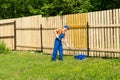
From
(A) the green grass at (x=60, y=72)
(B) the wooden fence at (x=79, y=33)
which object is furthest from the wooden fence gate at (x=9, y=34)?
(A) the green grass at (x=60, y=72)

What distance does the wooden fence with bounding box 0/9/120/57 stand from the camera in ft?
55.1

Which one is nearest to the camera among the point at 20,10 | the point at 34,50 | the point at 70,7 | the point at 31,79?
the point at 31,79

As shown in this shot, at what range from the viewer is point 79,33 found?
18766 mm

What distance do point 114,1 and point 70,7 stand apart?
11.6 feet

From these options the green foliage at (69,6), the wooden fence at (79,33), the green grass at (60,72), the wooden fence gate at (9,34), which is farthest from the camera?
the green foliage at (69,6)

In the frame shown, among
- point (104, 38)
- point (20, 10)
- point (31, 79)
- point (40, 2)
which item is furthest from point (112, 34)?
point (20, 10)

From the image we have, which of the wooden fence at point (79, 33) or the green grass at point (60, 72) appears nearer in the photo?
the green grass at point (60, 72)

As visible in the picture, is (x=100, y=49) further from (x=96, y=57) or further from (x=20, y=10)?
(x=20, y=10)

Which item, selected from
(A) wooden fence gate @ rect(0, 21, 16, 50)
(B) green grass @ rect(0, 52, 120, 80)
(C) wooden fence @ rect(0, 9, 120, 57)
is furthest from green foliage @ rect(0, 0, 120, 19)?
(B) green grass @ rect(0, 52, 120, 80)

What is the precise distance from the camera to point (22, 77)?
12289 mm

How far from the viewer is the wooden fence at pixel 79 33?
16797 mm

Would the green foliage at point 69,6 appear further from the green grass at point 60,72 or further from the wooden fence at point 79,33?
the green grass at point 60,72

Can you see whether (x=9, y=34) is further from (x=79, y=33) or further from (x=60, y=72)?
(x=60, y=72)

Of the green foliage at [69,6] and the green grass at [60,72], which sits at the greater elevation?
the green foliage at [69,6]
